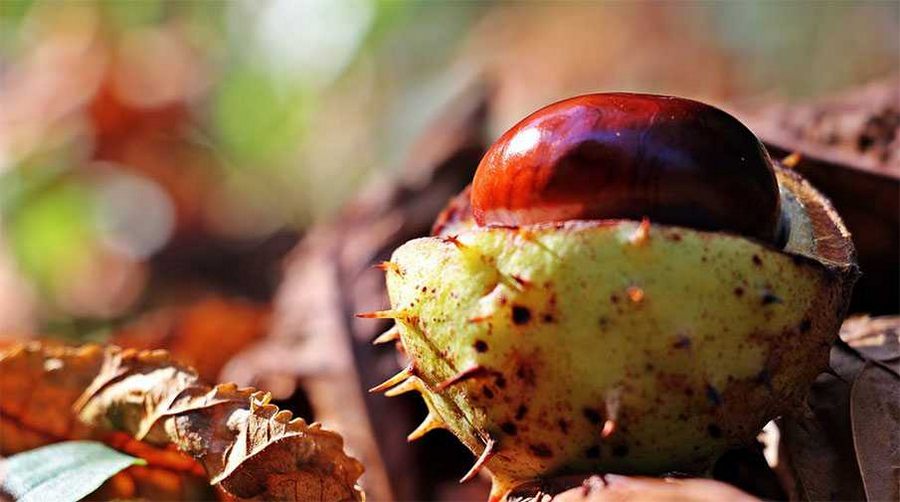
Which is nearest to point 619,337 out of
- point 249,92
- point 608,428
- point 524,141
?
point 608,428

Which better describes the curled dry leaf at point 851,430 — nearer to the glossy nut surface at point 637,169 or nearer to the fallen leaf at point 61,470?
the glossy nut surface at point 637,169

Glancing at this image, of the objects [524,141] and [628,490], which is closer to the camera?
[628,490]

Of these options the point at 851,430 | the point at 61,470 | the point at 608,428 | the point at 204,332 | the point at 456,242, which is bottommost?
the point at 204,332

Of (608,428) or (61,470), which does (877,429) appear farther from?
(61,470)

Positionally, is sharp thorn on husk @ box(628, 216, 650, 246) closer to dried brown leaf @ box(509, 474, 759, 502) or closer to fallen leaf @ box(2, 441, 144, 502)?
dried brown leaf @ box(509, 474, 759, 502)

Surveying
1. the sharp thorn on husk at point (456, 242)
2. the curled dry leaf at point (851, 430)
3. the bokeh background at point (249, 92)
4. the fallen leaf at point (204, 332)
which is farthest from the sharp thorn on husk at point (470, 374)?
the bokeh background at point (249, 92)

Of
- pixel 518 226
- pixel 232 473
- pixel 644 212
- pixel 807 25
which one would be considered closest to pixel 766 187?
pixel 644 212
